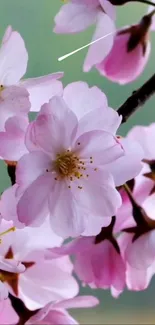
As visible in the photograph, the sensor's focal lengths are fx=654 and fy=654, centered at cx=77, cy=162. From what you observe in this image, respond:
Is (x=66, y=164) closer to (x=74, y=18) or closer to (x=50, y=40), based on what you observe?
(x=74, y=18)

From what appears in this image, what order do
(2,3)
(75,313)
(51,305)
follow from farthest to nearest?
(75,313), (2,3), (51,305)

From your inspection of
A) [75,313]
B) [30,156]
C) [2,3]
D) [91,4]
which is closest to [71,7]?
[91,4]

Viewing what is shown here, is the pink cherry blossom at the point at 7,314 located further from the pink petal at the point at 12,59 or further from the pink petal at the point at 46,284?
the pink petal at the point at 12,59

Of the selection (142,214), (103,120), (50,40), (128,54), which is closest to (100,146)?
(103,120)

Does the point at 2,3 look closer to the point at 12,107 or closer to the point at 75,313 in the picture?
the point at 12,107

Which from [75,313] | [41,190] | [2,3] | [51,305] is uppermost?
[2,3]

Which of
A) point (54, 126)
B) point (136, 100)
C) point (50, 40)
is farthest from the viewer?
point (50, 40)

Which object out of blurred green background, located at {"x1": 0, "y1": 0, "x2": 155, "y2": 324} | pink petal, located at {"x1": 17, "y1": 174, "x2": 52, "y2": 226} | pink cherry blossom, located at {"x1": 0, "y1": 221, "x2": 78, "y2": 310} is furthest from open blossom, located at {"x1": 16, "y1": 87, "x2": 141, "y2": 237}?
blurred green background, located at {"x1": 0, "y1": 0, "x2": 155, "y2": 324}
